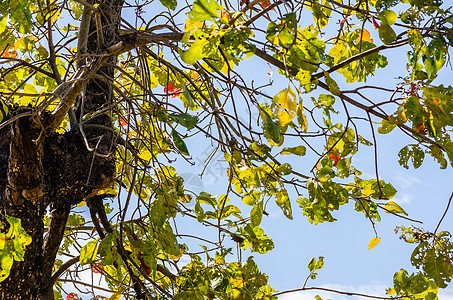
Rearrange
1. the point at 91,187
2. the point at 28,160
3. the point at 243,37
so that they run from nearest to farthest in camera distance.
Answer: the point at 243,37
the point at 28,160
the point at 91,187

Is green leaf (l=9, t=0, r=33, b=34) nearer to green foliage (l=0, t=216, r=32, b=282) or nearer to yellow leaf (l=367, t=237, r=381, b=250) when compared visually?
green foliage (l=0, t=216, r=32, b=282)

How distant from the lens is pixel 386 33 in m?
1.08

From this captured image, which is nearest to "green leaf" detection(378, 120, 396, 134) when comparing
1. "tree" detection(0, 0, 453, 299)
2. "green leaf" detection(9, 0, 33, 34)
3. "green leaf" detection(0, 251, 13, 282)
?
"tree" detection(0, 0, 453, 299)

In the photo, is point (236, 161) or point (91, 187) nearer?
point (236, 161)

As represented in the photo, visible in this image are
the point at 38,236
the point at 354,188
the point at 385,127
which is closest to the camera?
the point at 385,127

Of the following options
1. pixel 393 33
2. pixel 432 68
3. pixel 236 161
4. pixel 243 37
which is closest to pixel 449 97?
pixel 432 68

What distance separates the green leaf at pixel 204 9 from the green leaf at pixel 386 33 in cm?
39

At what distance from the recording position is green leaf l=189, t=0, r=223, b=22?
982 millimetres

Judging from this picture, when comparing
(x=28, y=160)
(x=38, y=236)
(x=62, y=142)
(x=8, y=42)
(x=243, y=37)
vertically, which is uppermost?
(x=8, y=42)

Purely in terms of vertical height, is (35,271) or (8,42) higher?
(8,42)

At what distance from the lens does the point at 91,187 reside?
6.66 ft

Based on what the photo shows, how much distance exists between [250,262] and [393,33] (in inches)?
40.1

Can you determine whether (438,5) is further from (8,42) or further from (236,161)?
(8,42)

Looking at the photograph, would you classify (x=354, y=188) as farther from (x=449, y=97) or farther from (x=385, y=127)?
(x=449, y=97)
